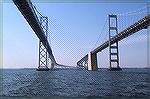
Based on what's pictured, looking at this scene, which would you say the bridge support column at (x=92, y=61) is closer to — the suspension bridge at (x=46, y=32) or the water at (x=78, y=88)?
the suspension bridge at (x=46, y=32)

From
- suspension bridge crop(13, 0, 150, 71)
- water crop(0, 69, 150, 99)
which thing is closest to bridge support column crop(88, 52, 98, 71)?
suspension bridge crop(13, 0, 150, 71)

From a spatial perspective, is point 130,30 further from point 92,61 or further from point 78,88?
point 78,88

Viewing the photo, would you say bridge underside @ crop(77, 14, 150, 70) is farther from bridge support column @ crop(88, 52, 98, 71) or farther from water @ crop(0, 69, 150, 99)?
water @ crop(0, 69, 150, 99)

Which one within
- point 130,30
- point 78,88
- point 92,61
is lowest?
point 78,88

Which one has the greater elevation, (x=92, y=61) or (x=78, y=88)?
(x=92, y=61)

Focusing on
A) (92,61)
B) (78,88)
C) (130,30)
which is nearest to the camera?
(78,88)

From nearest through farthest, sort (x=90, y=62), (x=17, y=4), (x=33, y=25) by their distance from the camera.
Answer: (x=17, y=4) < (x=33, y=25) < (x=90, y=62)

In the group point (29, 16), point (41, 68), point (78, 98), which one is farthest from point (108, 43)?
point (78, 98)

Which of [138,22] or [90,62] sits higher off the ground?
[138,22]

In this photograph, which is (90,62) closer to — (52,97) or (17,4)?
(17,4)

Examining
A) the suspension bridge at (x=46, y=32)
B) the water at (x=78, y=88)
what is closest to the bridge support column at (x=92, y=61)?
the suspension bridge at (x=46, y=32)

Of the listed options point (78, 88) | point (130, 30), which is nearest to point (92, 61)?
point (130, 30)
